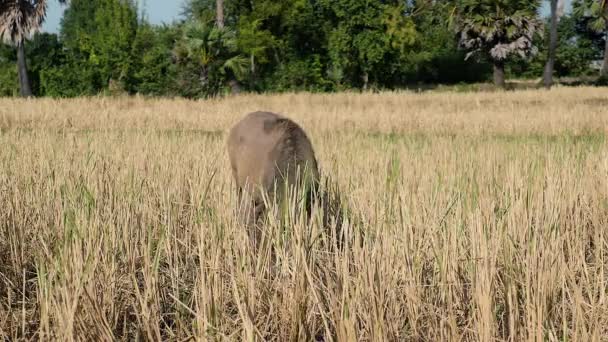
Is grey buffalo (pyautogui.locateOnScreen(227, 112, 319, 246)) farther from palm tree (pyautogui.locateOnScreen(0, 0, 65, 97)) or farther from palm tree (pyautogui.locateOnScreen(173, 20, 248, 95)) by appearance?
palm tree (pyautogui.locateOnScreen(0, 0, 65, 97))

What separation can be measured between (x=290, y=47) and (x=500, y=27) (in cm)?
1183

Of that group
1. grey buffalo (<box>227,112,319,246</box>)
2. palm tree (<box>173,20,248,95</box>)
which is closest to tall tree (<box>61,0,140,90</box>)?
palm tree (<box>173,20,248,95</box>)

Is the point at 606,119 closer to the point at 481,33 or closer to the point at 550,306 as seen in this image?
the point at 550,306

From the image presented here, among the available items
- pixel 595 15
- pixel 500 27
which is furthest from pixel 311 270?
pixel 595 15

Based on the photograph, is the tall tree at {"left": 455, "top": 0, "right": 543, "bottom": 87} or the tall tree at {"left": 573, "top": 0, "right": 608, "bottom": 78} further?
the tall tree at {"left": 573, "top": 0, "right": 608, "bottom": 78}

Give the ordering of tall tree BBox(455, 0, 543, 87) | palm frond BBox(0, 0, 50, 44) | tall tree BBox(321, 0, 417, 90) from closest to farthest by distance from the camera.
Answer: palm frond BBox(0, 0, 50, 44) → tall tree BBox(455, 0, 543, 87) → tall tree BBox(321, 0, 417, 90)

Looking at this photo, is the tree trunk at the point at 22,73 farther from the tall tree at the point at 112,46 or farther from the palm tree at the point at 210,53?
the palm tree at the point at 210,53

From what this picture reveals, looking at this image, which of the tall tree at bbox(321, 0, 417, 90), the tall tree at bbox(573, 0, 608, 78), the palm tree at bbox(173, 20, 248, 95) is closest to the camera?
the palm tree at bbox(173, 20, 248, 95)

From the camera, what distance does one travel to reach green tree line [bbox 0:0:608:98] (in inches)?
1177

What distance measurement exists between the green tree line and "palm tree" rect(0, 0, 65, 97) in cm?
5

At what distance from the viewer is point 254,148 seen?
3.29 metres

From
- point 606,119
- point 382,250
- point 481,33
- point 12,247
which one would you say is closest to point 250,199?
point 382,250

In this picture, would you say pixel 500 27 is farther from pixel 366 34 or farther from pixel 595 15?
pixel 595 15

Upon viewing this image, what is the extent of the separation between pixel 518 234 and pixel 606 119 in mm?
12345
